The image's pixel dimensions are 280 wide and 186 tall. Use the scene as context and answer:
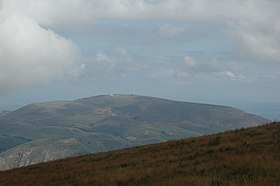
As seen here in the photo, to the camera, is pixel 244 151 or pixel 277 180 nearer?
pixel 277 180

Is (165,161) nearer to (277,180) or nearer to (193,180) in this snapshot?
(193,180)

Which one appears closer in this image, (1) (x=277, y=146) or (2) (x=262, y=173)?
(2) (x=262, y=173)

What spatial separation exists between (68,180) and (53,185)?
0.86 m

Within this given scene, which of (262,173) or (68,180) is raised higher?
(262,173)

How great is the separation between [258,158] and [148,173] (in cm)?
413

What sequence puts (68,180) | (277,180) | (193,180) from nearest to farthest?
(277,180) → (193,180) → (68,180)

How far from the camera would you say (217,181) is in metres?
13.1

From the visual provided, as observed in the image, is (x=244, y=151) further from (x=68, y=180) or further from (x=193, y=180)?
(x=68, y=180)

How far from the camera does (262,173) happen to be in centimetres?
1357

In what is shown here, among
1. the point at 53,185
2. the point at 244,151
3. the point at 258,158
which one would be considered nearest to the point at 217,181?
the point at 258,158

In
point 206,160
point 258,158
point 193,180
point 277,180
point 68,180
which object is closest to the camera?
point 277,180

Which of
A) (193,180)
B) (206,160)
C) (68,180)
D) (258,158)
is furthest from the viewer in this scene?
(68,180)

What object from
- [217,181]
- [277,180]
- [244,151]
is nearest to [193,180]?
[217,181]

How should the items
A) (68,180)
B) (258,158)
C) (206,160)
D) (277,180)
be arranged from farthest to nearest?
(68,180) < (206,160) < (258,158) < (277,180)
